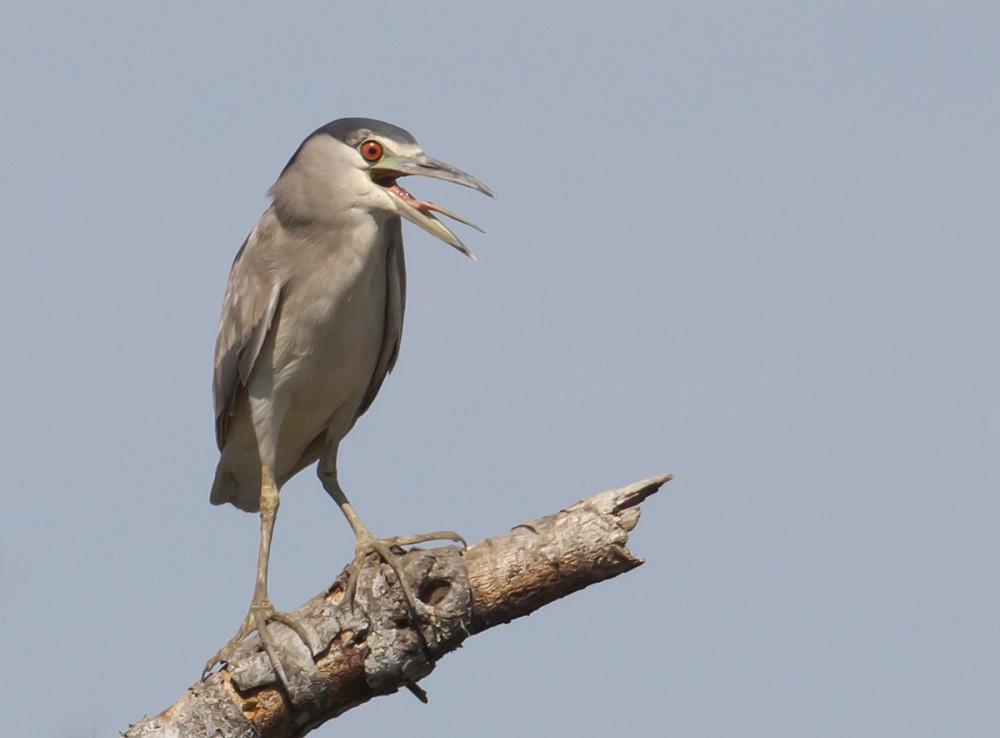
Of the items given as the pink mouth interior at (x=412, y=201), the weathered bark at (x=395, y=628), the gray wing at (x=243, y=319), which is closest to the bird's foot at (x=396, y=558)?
the weathered bark at (x=395, y=628)

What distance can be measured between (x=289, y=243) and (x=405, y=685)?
2.60 meters

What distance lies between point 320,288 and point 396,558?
1794mm

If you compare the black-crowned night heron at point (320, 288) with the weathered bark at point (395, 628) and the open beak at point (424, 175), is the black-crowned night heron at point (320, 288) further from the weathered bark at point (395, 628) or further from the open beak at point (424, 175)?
the weathered bark at point (395, 628)

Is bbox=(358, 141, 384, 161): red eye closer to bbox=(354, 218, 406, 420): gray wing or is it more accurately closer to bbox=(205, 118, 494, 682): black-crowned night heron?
bbox=(205, 118, 494, 682): black-crowned night heron

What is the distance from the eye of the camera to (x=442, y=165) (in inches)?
262

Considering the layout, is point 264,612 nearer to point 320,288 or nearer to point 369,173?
point 320,288

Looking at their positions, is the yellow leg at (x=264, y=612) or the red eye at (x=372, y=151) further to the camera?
the red eye at (x=372, y=151)

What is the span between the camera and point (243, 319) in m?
6.86

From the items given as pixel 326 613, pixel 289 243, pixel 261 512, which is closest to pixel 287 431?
pixel 261 512

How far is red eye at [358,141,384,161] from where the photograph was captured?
6.78 metres

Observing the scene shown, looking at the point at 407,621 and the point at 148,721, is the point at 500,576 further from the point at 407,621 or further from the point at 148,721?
the point at 148,721

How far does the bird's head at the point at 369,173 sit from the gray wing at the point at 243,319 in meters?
0.36

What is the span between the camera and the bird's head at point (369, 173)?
6574 mm

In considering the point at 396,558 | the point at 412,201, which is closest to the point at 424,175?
the point at 412,201
